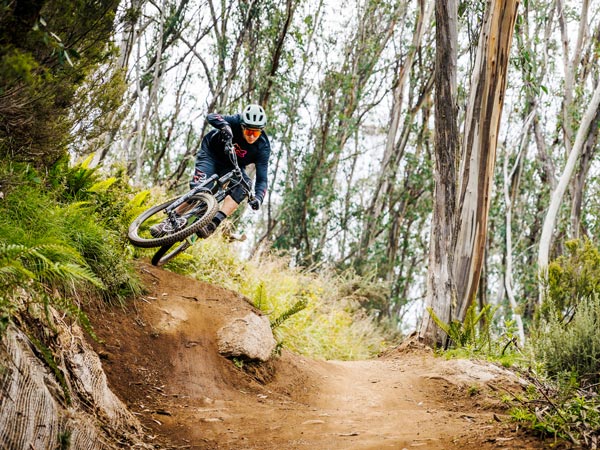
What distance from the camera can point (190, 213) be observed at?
25.6 ft

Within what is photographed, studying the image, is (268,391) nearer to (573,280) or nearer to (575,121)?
(573,280)

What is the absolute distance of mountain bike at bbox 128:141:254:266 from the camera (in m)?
7.38

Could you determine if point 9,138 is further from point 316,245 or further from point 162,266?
point 316,245

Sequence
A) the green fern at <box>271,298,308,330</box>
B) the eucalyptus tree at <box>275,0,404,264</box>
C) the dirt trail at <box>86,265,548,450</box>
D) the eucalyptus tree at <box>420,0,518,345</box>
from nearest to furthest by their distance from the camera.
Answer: the dirt trail at <box>86,265,548,450</box>, the green fern at <box>271,298,308,330</box>, the eucalyptus tree at <box>420,0,518,345</box>, the eucalyptus tree at <box>275,0,404,264</box>

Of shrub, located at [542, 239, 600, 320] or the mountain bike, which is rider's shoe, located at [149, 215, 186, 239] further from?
shrub, located at [542, 239, 600, 320]

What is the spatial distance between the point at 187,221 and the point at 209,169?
980mm

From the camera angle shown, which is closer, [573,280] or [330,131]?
[573,280]

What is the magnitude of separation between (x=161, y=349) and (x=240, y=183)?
2.56 m

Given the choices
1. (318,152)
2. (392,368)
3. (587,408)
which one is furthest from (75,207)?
(318,152)

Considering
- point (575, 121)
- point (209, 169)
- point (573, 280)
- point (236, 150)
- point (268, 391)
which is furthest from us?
point (575, 121)

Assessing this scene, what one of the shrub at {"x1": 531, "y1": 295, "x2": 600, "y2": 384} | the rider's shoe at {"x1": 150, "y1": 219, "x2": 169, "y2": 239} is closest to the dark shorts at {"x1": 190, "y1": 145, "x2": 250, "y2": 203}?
the rider's shoe at {"x1": 150, "y1": 219, "x2": 169, "y2": 239}

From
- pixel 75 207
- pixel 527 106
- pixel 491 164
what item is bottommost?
pixel 75 207

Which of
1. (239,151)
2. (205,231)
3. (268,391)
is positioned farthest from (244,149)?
(268,391)

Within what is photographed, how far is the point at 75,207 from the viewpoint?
7520 millimetres
